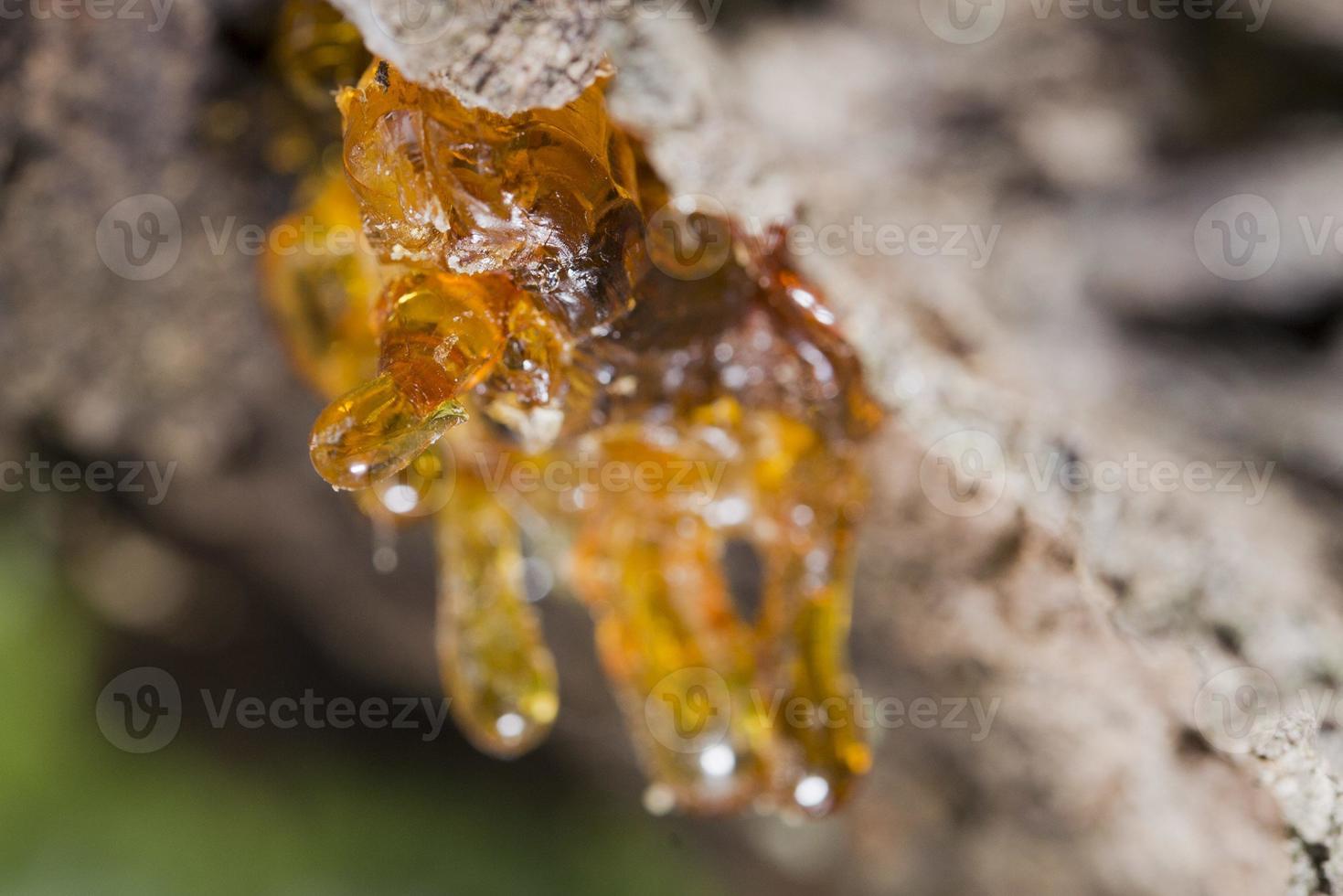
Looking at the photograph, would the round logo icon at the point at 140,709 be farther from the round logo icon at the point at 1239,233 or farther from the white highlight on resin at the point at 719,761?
the round logo icon at the point at 1239,233

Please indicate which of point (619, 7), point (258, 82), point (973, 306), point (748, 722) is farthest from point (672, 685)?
point (258, 82)

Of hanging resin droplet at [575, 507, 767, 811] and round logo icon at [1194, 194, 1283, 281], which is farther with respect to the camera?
round logo icon at [1194, 194, 1283, 281]

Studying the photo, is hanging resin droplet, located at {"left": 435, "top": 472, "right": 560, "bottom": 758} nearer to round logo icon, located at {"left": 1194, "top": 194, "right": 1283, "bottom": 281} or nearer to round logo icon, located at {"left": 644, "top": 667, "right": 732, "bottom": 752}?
round logo icon, located at {"left": 644, "top": 667, "right": 732, "bottom": 752}

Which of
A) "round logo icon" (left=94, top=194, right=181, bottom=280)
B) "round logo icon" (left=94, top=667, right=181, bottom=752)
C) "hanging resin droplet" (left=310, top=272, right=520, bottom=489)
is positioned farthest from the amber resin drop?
"round logo icon" (left=94, top=667, right=181, bottom=752)

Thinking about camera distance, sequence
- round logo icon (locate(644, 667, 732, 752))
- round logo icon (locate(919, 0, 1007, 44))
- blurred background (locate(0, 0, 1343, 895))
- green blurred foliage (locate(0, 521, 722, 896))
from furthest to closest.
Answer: green blurred foliage (locate(0, 521, 722, 896))
round logo icon (locate(919, 0, 1007, 44))
round logo icon (locate(644, 667, 732, 752))
blurred background (locate(0, 0, 1343, 895))

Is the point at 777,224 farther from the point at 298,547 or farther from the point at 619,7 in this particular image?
the point at 298,547

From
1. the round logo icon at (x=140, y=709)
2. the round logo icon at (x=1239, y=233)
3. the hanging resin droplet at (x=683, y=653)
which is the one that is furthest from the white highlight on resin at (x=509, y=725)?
the round logo icon at (x=1239, y=233)

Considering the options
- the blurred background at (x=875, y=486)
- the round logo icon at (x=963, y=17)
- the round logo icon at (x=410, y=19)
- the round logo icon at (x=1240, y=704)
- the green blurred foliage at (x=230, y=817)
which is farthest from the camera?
the green blurred foliage at (x=230, y=817)
